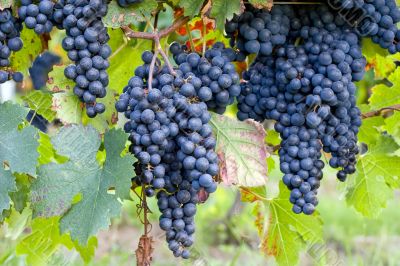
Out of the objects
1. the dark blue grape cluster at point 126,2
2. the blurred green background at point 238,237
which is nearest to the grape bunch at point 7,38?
the dark blue grape cluster at point 126,2

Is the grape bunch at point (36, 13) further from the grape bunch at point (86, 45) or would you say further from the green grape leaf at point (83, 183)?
the green grape leaf at point (83, 183)

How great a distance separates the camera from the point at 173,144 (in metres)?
1.35

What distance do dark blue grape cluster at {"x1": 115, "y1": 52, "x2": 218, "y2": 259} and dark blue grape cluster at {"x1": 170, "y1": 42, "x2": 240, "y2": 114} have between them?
0.02m

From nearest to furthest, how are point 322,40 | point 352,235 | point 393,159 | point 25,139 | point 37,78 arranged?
point 25,139 → point 322,40 → point 393,159 → point 37,78 → point 352,235

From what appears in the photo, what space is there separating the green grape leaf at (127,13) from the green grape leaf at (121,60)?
33cm

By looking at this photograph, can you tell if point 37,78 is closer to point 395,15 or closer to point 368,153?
point 368,153

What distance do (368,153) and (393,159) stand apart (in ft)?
0.26

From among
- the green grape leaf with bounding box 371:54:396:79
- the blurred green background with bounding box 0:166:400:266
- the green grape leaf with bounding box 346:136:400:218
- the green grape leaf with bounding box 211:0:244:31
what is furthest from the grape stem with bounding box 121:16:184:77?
the blurred green background with bounding box 0:166:400:266

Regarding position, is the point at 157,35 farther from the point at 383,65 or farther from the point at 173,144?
the point at 383,65

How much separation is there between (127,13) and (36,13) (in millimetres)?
203

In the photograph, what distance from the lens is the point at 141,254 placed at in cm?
154

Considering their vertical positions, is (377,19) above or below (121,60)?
above

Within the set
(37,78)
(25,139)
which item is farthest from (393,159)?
(37,78)

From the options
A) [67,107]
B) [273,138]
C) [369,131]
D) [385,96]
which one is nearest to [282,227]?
[273,138]
